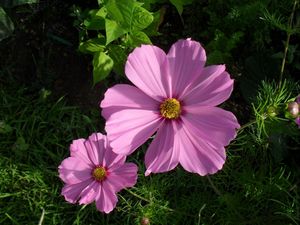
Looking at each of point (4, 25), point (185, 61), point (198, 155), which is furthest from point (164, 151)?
point (4, 25)

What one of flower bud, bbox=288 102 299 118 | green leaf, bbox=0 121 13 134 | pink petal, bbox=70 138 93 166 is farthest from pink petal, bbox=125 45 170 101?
green leaf, bbox=0 121 13 134

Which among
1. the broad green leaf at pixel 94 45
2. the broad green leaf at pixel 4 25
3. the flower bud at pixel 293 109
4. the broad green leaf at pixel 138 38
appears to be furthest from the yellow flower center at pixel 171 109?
the broad green leaf at pixel 4 25

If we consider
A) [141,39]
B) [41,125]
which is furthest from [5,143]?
[141,39]

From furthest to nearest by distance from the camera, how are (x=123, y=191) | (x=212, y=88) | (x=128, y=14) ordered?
(x=123, y=191) → (x=128, y=14) → (x=212, y=88)

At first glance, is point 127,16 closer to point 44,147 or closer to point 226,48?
point 226,48

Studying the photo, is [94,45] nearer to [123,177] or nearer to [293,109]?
[123,177]

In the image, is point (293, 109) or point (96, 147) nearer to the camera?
point (293, 109)

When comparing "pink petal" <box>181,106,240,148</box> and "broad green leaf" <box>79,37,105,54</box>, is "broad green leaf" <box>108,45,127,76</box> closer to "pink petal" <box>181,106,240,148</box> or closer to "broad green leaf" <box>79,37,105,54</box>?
"broad green leaf" <box>79,37,105,54</box>
